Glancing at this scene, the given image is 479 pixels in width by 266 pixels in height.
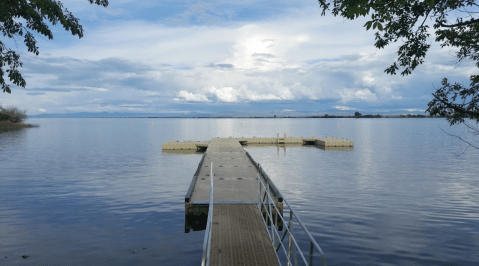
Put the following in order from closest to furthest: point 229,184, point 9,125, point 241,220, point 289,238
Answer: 1. point 289,238
2. point 241,220
3. point 229,184
4. point 9,125

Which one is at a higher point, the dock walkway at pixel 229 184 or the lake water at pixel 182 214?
the dock walkway at pixel 229 184

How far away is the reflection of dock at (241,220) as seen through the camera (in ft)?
32.6

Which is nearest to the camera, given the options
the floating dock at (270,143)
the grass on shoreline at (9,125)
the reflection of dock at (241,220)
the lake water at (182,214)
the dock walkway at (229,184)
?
the reflection of dock at (241,220)

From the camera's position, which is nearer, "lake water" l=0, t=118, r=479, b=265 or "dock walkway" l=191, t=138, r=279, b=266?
"dock walkway" l=191, t=138, r=279, b=266

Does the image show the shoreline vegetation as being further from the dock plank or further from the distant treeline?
the dock plank

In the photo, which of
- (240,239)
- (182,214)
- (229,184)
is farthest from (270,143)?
(240,239)

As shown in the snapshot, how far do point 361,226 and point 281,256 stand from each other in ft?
17.5

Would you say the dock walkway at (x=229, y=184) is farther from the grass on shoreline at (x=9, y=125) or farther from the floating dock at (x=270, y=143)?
the grass on shoreline at (x=9, y=125)

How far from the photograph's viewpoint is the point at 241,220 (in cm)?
1338

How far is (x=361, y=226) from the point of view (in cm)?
1758

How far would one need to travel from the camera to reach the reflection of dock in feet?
32.6

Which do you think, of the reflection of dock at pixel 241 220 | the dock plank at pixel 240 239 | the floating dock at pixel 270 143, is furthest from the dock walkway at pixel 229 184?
the floating dock at pixel 270 143

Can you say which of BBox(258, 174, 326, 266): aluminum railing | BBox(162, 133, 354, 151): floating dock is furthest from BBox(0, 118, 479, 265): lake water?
BBox(162, 133, 354, 151): floating dock

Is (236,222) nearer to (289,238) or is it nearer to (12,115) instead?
(289,238)
